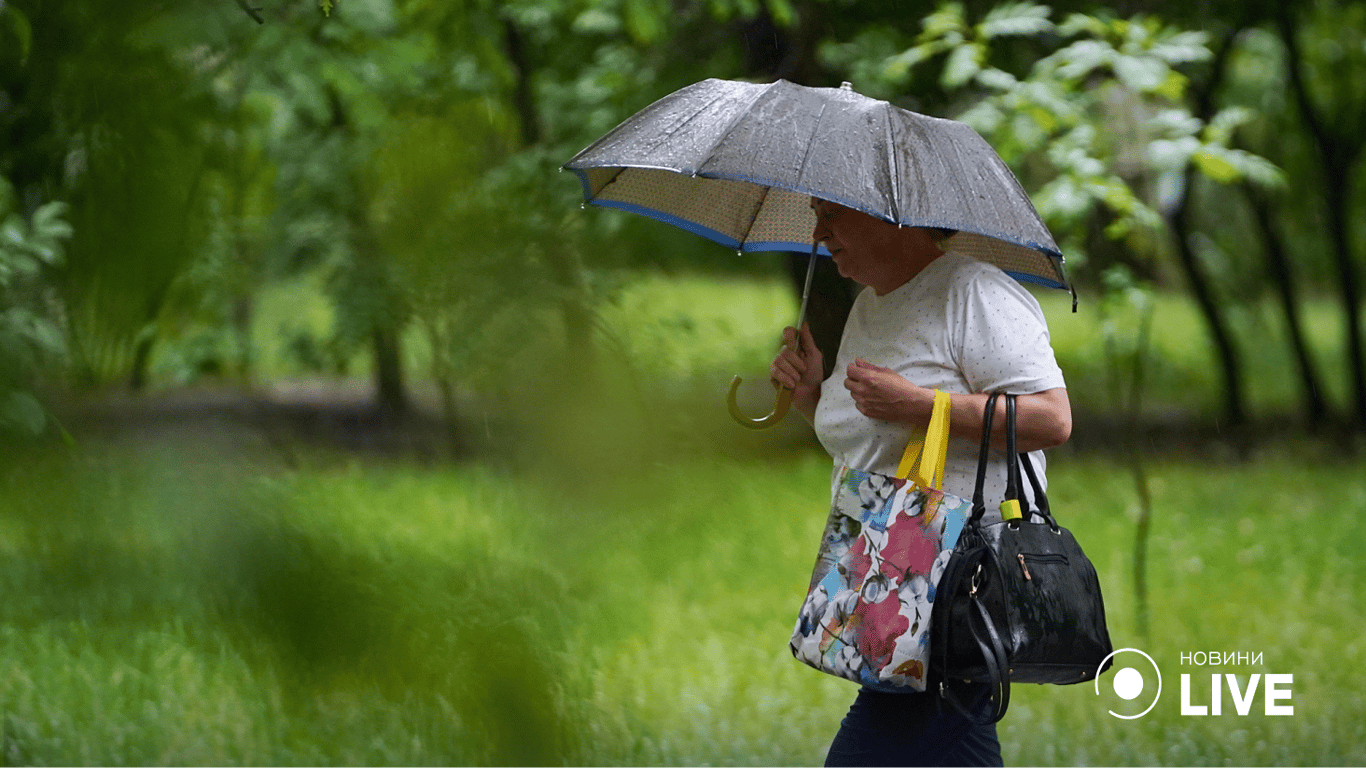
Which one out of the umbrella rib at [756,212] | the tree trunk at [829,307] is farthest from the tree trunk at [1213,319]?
the umbrella rib at [756,212]

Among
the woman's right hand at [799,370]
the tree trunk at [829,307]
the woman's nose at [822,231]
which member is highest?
the woman's nose at [822,231]

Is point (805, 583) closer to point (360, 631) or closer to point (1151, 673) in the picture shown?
point (1151, 673)

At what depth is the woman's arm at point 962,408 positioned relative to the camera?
1986 millimetres

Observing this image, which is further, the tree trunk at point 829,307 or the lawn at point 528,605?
the tree trunk at point 829,307

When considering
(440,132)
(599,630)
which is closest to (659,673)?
(599,630)

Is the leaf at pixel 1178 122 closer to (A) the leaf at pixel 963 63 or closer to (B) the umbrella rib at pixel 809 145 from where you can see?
(A) the leaf at pixel 963 63

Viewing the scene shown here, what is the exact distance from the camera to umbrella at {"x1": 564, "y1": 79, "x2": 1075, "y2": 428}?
198 centimetres

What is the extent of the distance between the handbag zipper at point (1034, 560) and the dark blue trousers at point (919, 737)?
0.29 m

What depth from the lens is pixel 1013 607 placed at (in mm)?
1907

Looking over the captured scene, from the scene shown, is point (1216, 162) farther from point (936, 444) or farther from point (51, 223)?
point (51, 223)

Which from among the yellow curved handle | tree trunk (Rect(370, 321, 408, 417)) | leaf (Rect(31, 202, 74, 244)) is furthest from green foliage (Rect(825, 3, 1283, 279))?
leaf (Rect(31, 202, 74, 244))

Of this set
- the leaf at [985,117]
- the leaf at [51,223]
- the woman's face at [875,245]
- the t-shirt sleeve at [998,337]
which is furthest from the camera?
the leaf at [985,117]

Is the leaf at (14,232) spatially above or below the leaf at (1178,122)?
below

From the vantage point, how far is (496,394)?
13.8 ft
